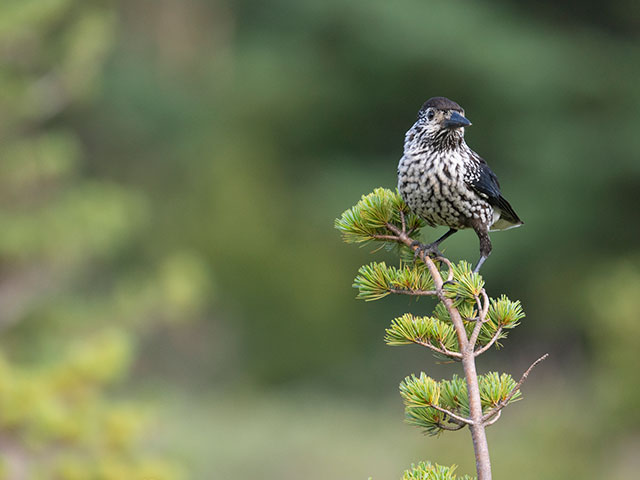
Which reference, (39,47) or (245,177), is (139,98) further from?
(39,47)

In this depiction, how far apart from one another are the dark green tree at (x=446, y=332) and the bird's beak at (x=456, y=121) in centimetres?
71

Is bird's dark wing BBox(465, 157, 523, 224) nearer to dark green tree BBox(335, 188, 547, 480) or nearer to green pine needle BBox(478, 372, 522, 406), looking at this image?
dark green tree BBox(335, 188, 547, 480)

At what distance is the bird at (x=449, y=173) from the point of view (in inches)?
123

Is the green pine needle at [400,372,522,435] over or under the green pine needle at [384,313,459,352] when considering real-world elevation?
under

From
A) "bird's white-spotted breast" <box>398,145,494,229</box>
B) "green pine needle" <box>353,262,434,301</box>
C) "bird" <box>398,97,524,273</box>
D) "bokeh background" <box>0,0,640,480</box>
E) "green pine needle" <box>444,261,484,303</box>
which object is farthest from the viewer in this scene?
"bokeh background" <box>0,0,640,480</box>

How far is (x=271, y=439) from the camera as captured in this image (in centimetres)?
952

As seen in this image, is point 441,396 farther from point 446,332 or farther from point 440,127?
point 440,127

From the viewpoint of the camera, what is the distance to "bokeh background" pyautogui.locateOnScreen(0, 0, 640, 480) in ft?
38.1

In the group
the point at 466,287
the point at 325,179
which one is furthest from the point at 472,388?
the point at 325,179

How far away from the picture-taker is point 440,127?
3264 millimetres

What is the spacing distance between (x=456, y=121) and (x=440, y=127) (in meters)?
0.08

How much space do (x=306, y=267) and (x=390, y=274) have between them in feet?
38.8

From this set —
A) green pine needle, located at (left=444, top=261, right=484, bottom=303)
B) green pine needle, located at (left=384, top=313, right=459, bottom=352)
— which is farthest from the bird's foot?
green pine needle, located at (left=384, top=313, right=459, bottom=352)

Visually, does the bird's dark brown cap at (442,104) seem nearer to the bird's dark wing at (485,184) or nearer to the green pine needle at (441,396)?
the bird's dark wing at (485,184)
